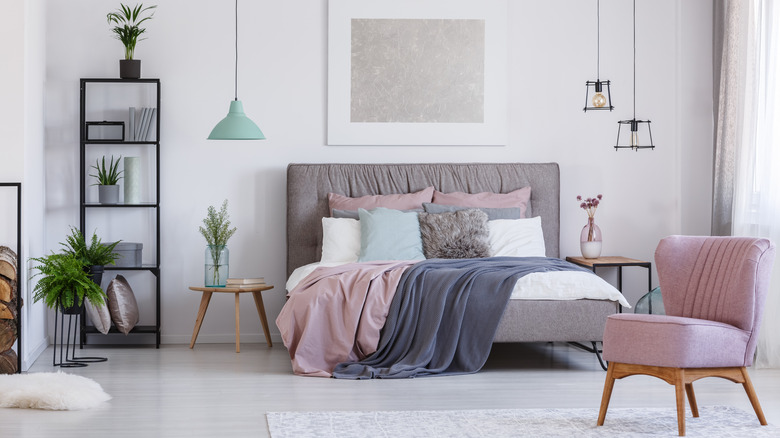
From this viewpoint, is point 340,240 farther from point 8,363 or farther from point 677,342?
point 677,342

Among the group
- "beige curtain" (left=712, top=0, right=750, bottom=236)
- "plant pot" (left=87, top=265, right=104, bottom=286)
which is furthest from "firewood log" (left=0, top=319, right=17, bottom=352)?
"beige curtain" (left=712, top=0, right=750, bottom=236)

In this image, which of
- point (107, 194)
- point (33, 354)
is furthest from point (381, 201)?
point (33, 354)

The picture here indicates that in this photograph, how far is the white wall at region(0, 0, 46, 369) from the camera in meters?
5.44

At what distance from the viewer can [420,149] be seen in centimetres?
681

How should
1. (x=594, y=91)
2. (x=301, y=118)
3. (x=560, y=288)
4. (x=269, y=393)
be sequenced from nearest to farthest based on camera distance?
(x=269, y=393) → (x=560, y=288) → (x=301, y=118) → (x=594, y=91)

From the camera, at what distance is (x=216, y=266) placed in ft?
20.6

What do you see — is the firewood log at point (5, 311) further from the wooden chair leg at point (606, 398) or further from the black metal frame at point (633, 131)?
the black metal frame at point (633, 131)

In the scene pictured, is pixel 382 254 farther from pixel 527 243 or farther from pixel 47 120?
pixel 47 120

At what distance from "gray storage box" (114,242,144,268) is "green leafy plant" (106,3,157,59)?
1.39m

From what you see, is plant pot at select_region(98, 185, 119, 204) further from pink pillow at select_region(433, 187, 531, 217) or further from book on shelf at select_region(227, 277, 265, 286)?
pink pillow at select_region(433, 187, 531, 217)

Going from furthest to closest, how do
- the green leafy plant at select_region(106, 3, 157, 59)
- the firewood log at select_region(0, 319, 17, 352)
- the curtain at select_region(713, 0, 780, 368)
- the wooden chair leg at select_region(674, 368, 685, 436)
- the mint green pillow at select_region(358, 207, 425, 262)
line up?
1. the green leafy plant at select_region(106, 3, 157, 59)
2. the mint green pillow at select_region(358, 207, 425, 262)
3. the curtain at select_region(713, 0, 780, 368)
4. the firewood log at select_region(0, 319, 17, 352)
5. the wooden chair leg at select_region(674, 368, 685, 436)

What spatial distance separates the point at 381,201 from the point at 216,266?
1.32 meters

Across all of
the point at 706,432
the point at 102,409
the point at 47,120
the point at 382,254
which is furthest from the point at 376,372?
the point at 47,120

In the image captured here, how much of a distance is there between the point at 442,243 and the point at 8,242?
286 cm
